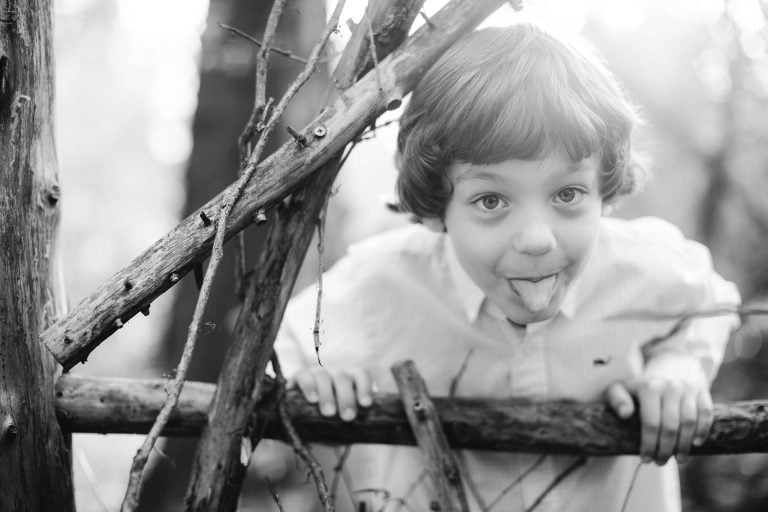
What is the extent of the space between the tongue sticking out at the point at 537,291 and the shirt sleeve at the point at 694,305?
526mm

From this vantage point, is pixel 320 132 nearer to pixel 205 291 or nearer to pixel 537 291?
pixel 205 291

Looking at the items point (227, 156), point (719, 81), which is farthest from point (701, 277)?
point (719, 81)

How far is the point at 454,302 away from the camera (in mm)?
1894

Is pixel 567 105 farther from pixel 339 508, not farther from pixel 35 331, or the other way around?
pixel 339 508

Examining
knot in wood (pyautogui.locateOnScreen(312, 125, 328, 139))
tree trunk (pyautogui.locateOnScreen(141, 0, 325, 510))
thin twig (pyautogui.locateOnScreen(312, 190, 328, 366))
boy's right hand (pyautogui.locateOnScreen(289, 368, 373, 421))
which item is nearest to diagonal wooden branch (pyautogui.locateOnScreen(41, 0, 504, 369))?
knot in wood (pyautogui.locateOnScreen(312, 125, 328, 139))

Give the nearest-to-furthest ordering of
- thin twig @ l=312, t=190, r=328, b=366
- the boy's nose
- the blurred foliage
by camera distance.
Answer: thin twig @ l=312, t=190, r=328, b=366 < the boy's nose < the blurred foliage

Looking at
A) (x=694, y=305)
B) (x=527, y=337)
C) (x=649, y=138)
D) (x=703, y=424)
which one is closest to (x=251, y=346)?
(x=527, y=337)

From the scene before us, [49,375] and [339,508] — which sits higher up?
[339,508]

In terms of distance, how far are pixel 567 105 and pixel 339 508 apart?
2.69 m

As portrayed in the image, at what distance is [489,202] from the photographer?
143 cm

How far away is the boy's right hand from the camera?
1517 mm

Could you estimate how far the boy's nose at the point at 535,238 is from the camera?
52.7 inches

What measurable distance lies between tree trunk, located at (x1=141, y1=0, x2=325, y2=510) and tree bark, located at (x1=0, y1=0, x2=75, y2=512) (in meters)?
1.67

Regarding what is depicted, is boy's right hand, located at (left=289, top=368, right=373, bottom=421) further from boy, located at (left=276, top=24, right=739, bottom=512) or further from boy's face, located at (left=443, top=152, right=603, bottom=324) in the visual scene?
boy's face, located at (left=443, top=152, right=603, bottom=324)
